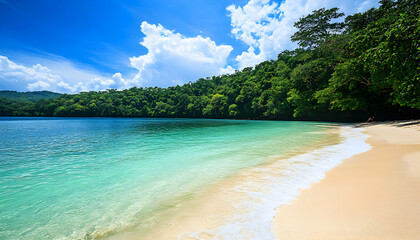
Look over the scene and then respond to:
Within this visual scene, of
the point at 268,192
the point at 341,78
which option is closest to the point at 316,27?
the point at 341,78

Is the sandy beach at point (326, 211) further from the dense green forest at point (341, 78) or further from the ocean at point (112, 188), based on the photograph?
the dense green forest at point (341, 78)

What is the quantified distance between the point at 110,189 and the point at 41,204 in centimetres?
130

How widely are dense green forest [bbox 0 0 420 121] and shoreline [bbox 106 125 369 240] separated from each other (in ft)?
29.1

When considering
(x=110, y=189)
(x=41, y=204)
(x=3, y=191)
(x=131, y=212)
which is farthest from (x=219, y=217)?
(x=3, y=191)

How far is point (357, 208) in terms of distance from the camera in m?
2.81

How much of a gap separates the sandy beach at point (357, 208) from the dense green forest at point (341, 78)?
7.94 metres

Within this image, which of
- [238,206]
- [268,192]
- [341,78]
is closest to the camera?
[238,206]

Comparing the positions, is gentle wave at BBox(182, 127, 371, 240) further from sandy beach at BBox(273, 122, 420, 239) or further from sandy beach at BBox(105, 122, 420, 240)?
sandy beach at BBox(273, 122, 420, 239)

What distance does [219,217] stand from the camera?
300 cm

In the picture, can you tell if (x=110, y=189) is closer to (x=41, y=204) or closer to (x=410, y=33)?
(x=41, y=204)

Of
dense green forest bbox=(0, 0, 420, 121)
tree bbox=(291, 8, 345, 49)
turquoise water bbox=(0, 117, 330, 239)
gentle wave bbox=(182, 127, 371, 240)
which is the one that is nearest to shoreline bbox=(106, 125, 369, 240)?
gentle wave bbox=(182, 127, 371, 240)

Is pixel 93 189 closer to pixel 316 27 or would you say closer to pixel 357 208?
pixel 357 208

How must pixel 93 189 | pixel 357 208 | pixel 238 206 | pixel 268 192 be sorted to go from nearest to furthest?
pixel 357 208 < pixel 238 206 < pixel 268 192 < pixel 93 189

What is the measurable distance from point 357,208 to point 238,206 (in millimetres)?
1853
